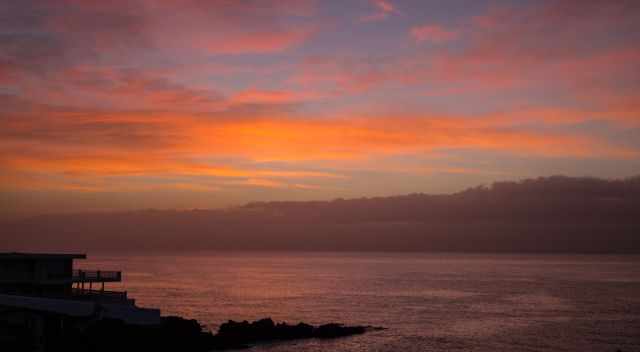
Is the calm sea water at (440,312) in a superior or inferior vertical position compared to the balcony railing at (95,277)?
inferior

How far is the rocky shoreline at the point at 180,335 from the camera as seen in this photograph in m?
39.1

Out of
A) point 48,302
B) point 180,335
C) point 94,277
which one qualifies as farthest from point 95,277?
point 48,302

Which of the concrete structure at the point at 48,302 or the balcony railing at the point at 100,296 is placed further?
the balcony railing at the point at 100,296

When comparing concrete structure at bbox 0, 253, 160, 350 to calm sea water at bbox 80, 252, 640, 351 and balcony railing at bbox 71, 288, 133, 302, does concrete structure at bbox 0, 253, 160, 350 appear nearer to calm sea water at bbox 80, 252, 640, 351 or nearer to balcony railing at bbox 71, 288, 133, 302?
balcony railing at bbox 71, 288, 133, 302

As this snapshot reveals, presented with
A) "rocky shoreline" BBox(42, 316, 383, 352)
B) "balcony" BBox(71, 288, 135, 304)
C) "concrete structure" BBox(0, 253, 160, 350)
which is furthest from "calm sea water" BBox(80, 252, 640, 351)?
"concrete structure" BBox(0, 253, 160, 350)

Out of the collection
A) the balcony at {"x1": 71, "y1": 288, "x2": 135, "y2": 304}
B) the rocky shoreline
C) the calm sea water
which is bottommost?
the calm sea water

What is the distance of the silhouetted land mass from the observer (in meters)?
38.8

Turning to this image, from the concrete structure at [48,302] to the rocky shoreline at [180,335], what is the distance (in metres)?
1.09

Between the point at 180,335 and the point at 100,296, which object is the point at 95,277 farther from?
the point at 180,335

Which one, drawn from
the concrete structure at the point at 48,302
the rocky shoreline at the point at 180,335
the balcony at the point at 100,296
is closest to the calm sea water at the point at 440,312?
the rocky shoreline at the point at 180,335

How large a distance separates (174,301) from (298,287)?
40.5m

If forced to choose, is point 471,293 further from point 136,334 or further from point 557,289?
point 136,334

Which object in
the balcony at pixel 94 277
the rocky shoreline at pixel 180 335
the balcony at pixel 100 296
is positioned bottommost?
the rocky shoreline at pixel 180 335

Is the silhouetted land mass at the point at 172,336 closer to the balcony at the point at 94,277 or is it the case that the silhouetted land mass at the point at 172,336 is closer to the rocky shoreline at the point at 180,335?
the rocky shoreline at the point at 180,335
